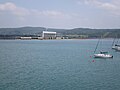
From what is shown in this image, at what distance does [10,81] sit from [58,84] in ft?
21.0

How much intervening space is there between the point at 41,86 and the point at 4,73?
10402 mm

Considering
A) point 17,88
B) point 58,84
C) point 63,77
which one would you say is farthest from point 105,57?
point 17,88

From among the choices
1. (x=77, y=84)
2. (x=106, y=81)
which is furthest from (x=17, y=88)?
(x=106, y=81)

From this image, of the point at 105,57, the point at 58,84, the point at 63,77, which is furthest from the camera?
the point at 105,57

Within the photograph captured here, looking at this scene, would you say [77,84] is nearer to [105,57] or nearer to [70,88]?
[70,88]

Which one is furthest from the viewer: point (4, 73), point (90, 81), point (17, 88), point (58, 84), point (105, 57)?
point (105, 57)

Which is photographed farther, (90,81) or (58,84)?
(90,81)

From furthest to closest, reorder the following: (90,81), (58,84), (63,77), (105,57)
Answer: (105,57) → (63,77) → (90,81) → (58,84)

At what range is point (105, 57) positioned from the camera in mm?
58750

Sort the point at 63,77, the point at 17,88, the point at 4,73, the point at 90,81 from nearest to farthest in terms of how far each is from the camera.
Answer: the point at 17,88 < the point at 90,81 < the point at 63,77 < the point at 4,73

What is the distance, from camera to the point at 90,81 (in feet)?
94.3

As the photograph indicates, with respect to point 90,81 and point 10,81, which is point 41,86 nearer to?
point 10,81

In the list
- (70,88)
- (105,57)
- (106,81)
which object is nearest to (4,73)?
(70,88)

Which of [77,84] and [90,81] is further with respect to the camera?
[90,81]
